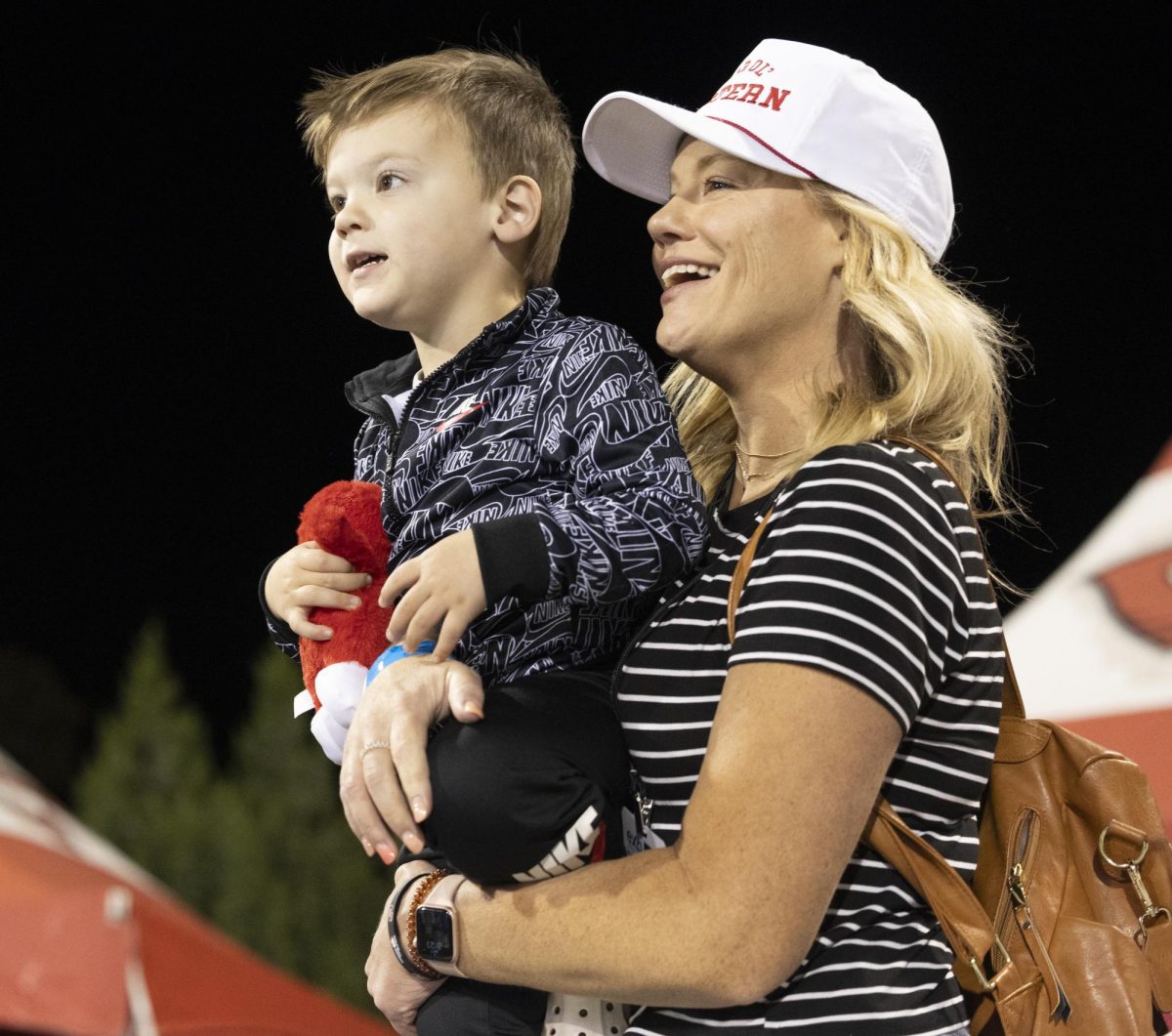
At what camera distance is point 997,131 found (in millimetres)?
3326

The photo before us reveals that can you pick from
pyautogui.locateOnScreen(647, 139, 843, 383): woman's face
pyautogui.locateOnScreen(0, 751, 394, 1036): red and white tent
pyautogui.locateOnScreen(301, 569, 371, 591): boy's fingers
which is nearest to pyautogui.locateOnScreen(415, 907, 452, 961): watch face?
pyautogui.locateOnScreen(301, 569, 371, 591): boy's fingers

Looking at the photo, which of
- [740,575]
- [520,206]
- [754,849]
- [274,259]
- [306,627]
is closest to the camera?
[754,849]

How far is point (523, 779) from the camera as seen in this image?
4.11 feet

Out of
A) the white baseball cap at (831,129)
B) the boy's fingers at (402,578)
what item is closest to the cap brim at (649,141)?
the white baseball cap at (831,129)

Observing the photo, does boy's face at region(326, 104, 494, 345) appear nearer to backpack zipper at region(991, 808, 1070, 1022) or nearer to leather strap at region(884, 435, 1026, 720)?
leather strap at region(884, 435, 1026, 720)

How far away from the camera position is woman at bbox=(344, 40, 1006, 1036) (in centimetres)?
120

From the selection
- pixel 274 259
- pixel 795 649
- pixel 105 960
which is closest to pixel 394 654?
pixel 795 649

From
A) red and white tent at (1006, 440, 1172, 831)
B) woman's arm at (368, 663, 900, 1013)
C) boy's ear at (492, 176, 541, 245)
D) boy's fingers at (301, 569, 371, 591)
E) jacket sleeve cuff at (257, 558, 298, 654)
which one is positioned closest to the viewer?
woman's arm at (368, 663, 900, 1013)

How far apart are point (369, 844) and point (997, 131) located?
2606mm

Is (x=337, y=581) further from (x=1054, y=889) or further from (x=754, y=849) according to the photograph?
(x=1054, y=889)

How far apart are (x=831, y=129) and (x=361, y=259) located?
0.54 m

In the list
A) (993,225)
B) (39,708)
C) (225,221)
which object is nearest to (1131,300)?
(993,225)

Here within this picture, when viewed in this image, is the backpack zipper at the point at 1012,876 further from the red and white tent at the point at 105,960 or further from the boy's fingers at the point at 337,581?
the red and white tent at the point at 105,960

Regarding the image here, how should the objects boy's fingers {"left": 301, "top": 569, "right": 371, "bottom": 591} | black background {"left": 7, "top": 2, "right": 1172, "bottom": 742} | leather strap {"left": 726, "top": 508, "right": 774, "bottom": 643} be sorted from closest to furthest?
leather strap {"left": 726, "top": 508, "right": 774, "bottom": 643}, boy's fingers {"left": 301, "top": 569, "right": 371, "bottom": 591}, black background {"left": 7, "top": 2, "right": 1172, "bottom": 742}
